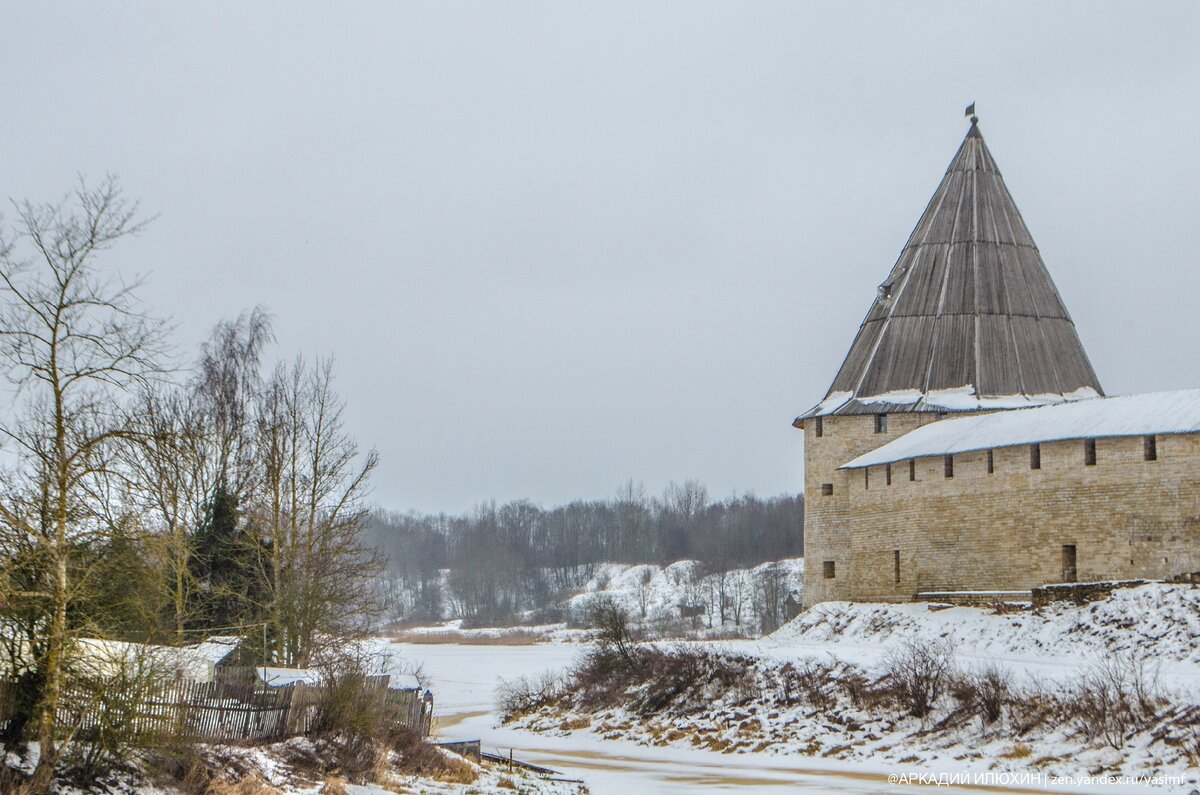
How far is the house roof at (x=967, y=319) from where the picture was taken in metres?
34.1

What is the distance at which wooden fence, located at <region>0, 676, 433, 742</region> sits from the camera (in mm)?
12352

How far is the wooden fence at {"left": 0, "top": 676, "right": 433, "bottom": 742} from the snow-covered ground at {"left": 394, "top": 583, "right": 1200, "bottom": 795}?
3.13 metres

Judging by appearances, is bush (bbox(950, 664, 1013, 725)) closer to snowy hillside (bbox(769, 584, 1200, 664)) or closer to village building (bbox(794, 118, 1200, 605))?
snowy hillside (bbox(769, 584, 1200, 664))

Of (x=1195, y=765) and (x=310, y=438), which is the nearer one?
(x=1195, y=765)

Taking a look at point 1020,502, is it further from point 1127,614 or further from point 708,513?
point 708,513

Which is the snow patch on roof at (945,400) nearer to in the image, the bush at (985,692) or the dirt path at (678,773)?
the dirt path at (678,773)

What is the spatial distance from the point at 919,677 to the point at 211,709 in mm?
11545

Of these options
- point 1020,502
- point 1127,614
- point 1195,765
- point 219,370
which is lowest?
point 1195,765

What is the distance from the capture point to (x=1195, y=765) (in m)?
16.5

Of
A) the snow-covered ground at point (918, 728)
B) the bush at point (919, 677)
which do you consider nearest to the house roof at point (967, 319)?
the snow-covered ground at point (918, 728)

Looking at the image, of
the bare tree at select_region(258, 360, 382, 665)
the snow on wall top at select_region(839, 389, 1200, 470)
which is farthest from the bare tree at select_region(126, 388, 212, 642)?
the snow on wall top at select_region(839, 389, 1200, 470)

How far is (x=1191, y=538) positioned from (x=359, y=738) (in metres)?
15.6

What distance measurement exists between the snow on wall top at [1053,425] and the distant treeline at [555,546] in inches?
2046

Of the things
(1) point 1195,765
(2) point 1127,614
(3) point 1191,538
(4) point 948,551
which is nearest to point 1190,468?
(3) point 1191,538
